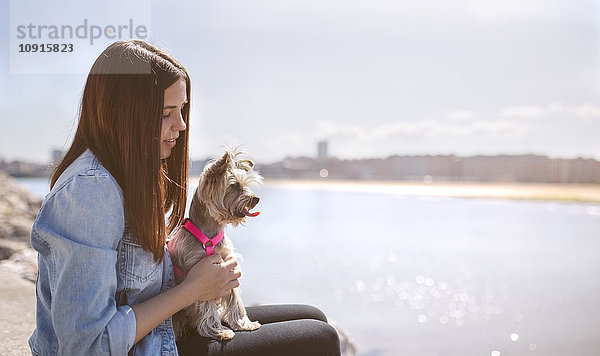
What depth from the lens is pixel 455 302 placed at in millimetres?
5246

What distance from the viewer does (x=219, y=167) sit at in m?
1.94

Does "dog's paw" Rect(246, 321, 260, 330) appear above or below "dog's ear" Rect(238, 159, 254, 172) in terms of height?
below

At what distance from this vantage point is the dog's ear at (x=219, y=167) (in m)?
1.94

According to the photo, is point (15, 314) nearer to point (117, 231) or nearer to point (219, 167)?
point (219, 167)

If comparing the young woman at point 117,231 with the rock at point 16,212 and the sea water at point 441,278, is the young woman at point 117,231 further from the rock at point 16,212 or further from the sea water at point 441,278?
the rock at point 16,212

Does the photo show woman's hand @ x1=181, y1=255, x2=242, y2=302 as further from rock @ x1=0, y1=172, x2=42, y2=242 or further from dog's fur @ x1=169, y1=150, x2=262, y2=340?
rock @ x1=0, y1=172, x2=42, y2=242

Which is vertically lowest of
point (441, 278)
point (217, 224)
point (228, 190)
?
point (441, 278)

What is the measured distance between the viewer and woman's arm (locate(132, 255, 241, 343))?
118 cm

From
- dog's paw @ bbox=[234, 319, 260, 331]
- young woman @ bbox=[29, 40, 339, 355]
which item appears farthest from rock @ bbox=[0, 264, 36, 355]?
young woman @ bbox=[29, 40, 339, 355]

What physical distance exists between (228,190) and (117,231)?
0.81m

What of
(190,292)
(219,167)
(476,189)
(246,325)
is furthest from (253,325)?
(476,189)

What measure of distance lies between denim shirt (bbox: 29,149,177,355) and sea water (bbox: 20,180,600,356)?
833 millimetres

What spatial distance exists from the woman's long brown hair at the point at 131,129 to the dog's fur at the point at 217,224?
17.6 inches

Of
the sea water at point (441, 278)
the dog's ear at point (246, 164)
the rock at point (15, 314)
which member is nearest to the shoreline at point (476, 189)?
the sea water at point (441, 278)
